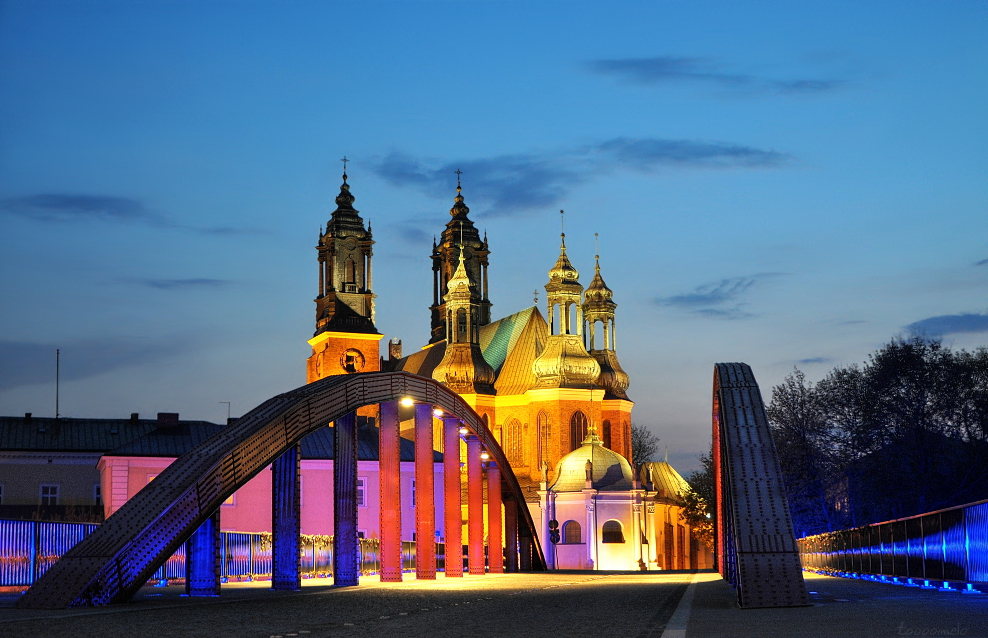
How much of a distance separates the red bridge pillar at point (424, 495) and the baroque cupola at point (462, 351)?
58655 millimetres

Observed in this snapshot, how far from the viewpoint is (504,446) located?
93.2 meters

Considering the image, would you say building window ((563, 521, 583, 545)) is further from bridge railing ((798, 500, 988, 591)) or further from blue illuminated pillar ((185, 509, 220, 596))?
blue illuminated pillar ((185, 509, 220, 596))

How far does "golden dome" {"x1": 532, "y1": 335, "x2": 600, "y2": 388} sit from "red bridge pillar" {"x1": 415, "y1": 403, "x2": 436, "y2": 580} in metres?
57.7

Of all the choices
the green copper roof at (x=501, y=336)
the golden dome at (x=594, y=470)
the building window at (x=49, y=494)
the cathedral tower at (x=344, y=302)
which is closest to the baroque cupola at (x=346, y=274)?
the cathedral tower at (x=344, y=302)

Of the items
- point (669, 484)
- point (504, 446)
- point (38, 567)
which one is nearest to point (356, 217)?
point (504, 446)

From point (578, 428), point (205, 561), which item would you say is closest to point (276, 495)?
point (205, 561)

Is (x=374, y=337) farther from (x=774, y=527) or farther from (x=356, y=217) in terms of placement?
(x=774, y=527)

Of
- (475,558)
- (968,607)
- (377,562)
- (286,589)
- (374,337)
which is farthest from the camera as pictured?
(374,337)

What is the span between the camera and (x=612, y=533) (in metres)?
83.9

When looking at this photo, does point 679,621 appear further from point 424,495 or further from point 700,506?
point 700,506

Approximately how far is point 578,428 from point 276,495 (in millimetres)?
66072

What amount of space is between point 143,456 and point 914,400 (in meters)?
31.3

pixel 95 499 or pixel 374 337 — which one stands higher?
pixel 374 337

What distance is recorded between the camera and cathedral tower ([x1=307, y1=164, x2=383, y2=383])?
101438mm
